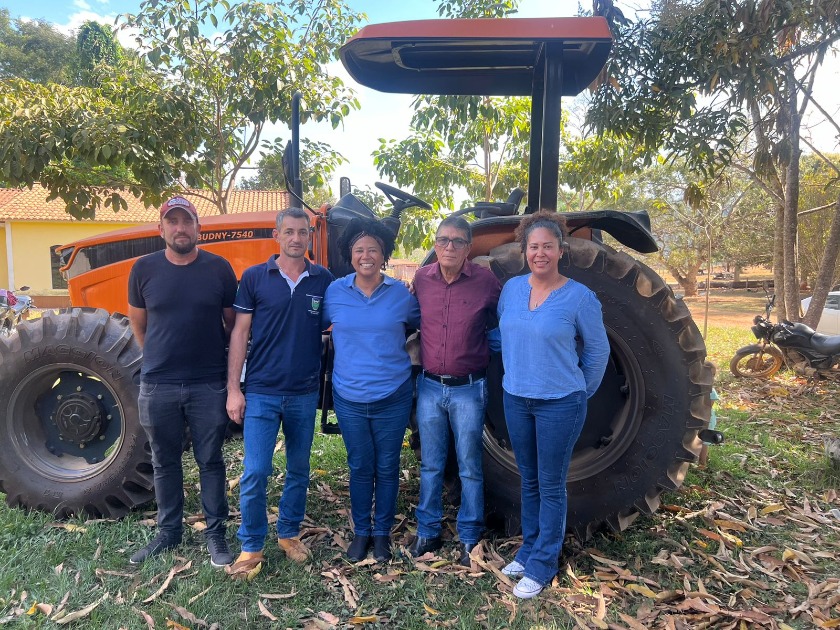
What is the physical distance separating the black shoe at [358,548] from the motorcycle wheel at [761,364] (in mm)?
6403

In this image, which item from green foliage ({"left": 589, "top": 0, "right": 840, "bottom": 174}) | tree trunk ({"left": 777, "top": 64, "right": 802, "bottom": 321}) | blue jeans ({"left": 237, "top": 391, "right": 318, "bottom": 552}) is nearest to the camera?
blue jeans ({"left": 237, "top": 391, "right": 318, "bottom": 552})

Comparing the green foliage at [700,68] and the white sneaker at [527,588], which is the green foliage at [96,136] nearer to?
the green foliage at [700,68]

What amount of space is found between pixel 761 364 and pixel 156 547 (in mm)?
7415

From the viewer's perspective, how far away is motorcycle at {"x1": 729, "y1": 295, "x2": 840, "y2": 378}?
6.90m

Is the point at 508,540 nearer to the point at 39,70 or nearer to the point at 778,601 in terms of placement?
the point at 778,601

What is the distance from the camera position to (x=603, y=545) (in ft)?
9.98

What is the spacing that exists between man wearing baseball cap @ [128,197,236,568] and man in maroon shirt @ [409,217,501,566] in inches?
38.9

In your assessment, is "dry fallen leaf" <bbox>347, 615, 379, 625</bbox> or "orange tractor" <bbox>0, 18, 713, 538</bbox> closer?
"dry fallen leaf" <bbox>347, 615, 379, 625</bbox>

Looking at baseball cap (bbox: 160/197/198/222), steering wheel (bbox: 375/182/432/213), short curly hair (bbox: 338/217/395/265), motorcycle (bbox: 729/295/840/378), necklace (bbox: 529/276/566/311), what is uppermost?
steering wheel (bbox: 375/182/432/213)

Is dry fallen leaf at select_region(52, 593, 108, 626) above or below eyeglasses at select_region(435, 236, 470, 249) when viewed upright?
below

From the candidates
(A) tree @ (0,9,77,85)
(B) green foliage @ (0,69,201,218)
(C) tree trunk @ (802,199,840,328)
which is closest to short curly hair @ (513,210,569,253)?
(B) green foliage @ (0,69,201,218)

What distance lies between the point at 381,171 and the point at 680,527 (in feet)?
18.1

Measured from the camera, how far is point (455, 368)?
9.05 ft

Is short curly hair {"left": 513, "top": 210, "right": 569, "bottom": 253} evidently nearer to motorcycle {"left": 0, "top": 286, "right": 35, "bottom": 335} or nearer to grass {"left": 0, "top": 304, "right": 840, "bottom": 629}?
grass {"left": 0, "top": 304, "right": 840, "bottom": 629}
